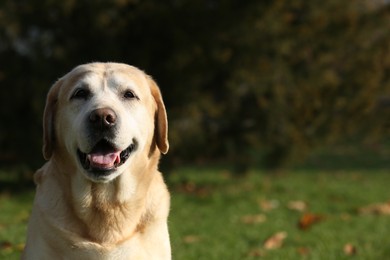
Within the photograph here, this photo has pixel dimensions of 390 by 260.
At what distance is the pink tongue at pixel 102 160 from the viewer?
13.1ft

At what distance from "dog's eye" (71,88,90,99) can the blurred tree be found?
199 inches

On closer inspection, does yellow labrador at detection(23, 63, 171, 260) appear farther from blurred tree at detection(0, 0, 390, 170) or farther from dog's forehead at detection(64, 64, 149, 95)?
blurred tree at detection(0, 0, 390, 170)

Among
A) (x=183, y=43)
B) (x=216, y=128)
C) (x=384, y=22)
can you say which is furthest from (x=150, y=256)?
(x=384, y=22)

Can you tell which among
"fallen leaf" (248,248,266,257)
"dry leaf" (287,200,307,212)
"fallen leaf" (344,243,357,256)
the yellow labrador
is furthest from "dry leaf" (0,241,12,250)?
"dry leaf" (287,200,307,212)

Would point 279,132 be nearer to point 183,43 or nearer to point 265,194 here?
point 265,194

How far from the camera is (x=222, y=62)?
972 cm

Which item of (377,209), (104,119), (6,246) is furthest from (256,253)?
(377,209)

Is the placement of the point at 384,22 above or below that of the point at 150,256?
below

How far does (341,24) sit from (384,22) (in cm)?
60

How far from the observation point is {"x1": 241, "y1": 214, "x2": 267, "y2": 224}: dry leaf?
8397mm

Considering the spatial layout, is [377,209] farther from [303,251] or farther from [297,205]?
[303,251]

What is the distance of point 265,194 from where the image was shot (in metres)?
10.5

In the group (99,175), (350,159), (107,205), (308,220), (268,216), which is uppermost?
(99,175)

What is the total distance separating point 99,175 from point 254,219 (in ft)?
15.7
